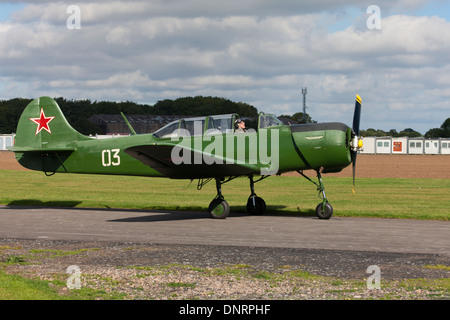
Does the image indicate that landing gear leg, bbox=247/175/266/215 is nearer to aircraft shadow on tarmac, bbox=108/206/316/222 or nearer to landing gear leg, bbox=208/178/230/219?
aircraft shadow on tarmac, bbox=108/206/316/222

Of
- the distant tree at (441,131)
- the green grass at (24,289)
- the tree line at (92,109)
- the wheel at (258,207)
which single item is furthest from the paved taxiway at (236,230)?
the distant tree at (441,131)

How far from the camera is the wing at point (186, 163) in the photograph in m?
13.1

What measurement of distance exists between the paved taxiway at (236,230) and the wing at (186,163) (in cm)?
126

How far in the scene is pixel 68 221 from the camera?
543 inches

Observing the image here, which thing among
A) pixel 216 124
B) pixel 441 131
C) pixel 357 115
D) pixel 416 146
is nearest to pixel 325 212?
pixel 357 115

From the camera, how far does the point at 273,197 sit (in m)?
20.8

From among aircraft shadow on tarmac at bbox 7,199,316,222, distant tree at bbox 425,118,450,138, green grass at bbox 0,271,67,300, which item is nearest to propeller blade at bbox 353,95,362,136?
aircraft shadow on tarmac at bbox 7,199,316,222

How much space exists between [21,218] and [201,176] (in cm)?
495

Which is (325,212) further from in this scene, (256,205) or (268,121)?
(268,121)

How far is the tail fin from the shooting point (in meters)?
16.8

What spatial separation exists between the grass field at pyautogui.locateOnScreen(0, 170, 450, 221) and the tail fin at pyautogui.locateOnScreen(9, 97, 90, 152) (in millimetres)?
2282

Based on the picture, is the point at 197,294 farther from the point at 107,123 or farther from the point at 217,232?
the point at 107,123

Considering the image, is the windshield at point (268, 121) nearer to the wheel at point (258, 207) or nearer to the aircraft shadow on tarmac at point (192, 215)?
the wheel at point (258, 207)
